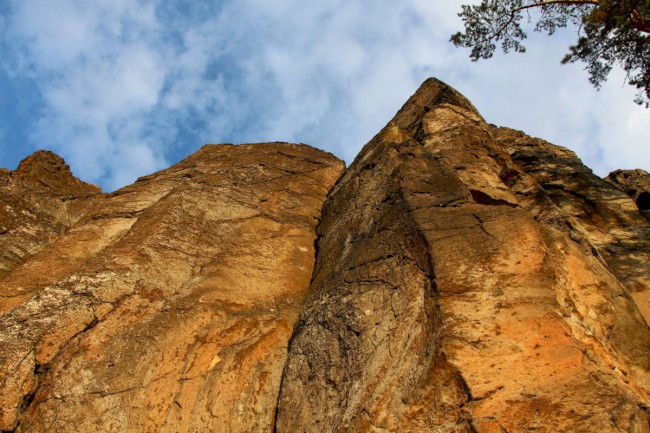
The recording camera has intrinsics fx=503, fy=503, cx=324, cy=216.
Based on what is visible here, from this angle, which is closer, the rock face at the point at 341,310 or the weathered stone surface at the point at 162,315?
the rock face at the point at 341,310

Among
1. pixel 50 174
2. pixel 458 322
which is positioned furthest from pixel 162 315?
pixel 50 174

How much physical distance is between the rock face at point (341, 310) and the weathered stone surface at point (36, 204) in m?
0.06

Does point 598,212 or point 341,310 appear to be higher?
point 598,212

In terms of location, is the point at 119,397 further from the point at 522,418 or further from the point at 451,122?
the point at 451,122

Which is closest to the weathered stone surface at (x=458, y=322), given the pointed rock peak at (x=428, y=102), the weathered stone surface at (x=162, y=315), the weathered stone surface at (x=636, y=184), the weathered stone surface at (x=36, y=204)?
the weathered stone surface at (x=162, y=315)

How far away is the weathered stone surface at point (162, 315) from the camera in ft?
20.3

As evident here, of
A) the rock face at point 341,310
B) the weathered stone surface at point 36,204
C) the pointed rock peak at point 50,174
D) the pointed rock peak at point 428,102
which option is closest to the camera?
the rock face at point 341,310

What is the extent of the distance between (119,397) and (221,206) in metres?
4.63

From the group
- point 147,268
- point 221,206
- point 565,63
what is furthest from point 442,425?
point 565,63

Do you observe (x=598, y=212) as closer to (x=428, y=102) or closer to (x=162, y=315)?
(x=428, y=102)

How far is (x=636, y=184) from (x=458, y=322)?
13.1m

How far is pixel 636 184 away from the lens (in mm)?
15438

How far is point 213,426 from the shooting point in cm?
628

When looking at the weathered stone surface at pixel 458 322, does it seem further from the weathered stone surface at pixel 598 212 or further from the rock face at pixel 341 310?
the weathered stone surface at pixel 598 212
